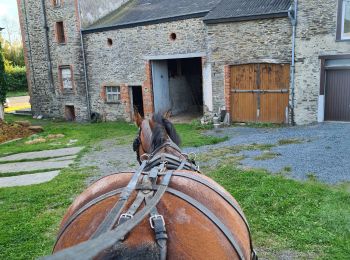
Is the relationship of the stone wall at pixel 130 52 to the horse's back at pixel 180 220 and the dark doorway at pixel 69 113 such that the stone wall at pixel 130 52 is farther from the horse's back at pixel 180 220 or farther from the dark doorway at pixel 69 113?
the horse's back at pixel 180 220

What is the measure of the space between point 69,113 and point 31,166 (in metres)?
11.0

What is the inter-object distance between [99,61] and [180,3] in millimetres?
5198

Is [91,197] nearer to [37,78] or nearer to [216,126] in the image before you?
[216,126]

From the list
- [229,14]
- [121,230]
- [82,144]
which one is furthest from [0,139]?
[121,230]

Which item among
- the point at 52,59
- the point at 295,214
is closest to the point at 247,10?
the point at 295,214

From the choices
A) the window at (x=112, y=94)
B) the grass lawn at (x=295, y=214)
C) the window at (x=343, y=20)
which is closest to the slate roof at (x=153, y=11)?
the window at (x=112, y=94)

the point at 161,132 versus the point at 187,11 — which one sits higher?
the point at 187,11

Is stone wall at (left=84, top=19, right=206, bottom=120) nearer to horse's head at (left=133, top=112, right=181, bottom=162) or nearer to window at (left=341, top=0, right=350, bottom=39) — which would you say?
window at (left=341, top=0, right=350, bottom=39)

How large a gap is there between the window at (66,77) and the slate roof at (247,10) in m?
9.30

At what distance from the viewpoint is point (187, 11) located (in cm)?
1545

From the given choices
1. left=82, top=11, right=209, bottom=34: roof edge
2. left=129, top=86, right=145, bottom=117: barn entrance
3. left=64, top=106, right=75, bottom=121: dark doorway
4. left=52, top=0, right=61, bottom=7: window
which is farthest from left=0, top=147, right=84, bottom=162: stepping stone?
left=52, top=0, right=61, bottom=7: window

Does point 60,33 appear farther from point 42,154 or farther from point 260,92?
point 260,92

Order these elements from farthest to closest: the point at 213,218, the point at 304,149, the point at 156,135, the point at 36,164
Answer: the point at 36,164
the point at 304,149
the point at 156,135
the point at 213,218

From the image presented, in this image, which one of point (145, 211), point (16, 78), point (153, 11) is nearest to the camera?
point (145, 211)
